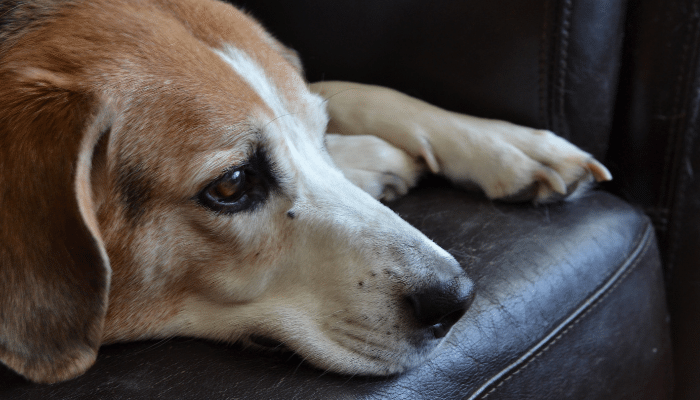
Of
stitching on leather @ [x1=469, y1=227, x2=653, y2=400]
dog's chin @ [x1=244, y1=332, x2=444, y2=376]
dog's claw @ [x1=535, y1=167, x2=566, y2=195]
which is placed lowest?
stitching on leather @ [x1=469, y1=227, x2=653, y2=400]

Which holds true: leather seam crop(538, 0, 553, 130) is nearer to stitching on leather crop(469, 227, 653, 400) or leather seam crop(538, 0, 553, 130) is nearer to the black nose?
stitching on leather crop(469, 227, 653, 400)

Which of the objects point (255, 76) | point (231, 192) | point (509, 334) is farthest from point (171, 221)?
point (509, 334)

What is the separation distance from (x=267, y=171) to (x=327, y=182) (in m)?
0.14

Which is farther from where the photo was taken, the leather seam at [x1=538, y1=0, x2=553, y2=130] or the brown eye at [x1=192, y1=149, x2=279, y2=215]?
the leather seam at [x1=538, y1=0, x2=553, y2=130]

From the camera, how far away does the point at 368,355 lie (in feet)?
3.39

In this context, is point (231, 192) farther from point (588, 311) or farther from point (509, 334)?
point (588, 311)

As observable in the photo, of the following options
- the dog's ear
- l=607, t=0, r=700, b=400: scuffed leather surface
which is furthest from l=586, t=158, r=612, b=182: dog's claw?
the dog's ear

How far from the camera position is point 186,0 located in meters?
1.29

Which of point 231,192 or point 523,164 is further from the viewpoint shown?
point 523,164

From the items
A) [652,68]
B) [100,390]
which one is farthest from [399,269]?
[652,68]

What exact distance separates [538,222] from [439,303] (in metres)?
0.51

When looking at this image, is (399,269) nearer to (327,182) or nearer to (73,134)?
(327,182)

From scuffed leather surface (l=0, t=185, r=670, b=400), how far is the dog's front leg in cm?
6

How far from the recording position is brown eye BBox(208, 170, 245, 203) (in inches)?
42.2
